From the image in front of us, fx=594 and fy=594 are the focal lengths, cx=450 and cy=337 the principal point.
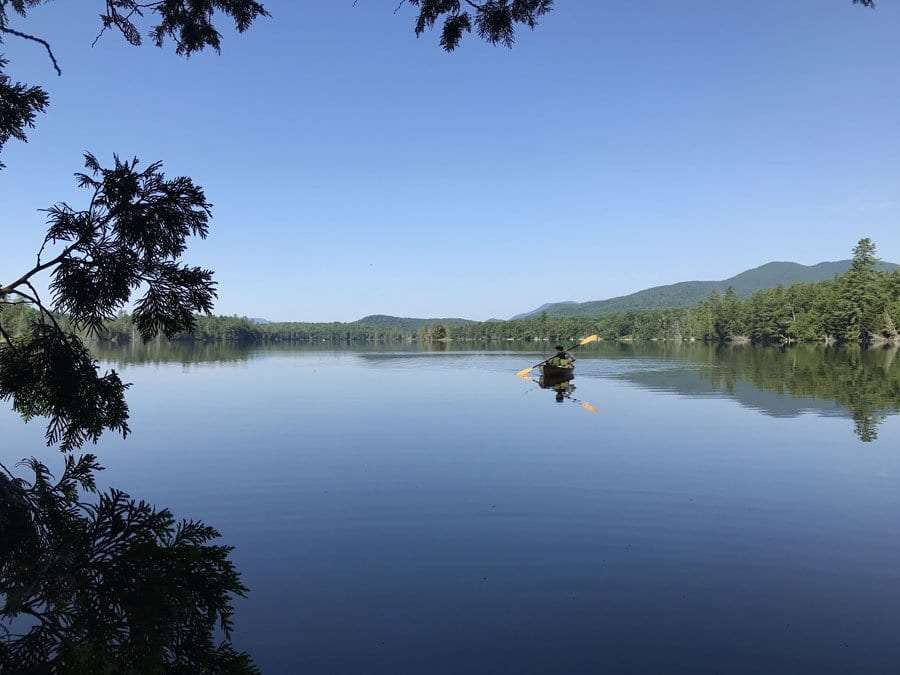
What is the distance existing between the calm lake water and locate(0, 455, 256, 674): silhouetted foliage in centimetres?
495

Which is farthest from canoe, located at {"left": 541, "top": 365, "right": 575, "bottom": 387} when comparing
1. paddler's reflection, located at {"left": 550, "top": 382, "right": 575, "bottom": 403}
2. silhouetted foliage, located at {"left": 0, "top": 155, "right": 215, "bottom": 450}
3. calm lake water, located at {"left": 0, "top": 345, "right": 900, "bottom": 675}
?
silhouetted foliage, located at {"left": 0, "top": 155, "right": 215, "bottom": 450}

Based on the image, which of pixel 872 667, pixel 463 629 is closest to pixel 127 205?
pixel 463 629

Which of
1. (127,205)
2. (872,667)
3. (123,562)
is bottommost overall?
(872,667)

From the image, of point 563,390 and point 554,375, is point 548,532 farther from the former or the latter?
point 554,375

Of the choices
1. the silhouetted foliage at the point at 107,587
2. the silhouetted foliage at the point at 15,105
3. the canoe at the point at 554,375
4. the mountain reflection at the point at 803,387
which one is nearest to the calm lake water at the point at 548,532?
the mountain reflection at the point at 803,387

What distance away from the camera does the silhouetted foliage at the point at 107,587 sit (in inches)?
146

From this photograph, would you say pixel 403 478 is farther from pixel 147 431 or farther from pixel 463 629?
pixel 147 431

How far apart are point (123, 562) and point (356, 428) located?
25.3 meters

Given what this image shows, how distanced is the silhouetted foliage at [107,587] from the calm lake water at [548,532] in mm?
4952

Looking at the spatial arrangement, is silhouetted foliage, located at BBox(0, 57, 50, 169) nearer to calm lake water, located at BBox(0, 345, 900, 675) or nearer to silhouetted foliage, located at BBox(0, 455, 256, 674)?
silhouetted foliage, located at BBox(0, 455, 256, 674)

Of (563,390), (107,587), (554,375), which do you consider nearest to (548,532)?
(107,587)

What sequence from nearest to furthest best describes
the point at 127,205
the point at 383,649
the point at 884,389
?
the point at 127,205
the point at 383,649
the point at 884,389

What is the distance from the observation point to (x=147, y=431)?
28.6 meters

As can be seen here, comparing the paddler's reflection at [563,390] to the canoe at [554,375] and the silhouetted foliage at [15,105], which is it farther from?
the silhouetted foliage at [15,105]
